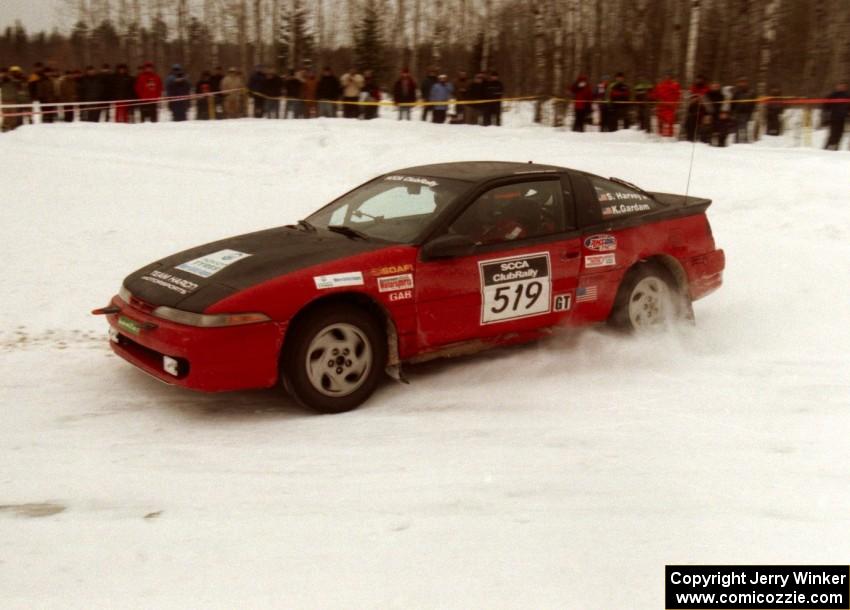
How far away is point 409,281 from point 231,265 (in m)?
1.13

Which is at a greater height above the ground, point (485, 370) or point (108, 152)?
point (108, 152)

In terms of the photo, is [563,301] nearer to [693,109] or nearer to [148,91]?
[693,109]

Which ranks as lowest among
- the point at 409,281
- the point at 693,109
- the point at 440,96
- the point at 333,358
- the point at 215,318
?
the point at 333,358

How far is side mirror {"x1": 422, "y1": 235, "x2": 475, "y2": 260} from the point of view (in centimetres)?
561

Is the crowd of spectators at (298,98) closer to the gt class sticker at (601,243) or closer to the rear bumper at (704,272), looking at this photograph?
the rear bumper at (704,272)

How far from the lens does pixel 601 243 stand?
647cm

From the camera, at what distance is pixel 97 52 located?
187ft

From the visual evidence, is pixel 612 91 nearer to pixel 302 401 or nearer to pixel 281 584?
pixel 302 401

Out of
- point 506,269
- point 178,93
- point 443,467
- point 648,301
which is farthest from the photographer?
point 178,93

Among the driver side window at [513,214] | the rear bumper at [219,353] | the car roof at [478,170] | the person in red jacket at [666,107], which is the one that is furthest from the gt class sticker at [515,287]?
the person in red jacket at [666,107]

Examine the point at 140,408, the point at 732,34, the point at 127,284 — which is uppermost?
the point at 732,34

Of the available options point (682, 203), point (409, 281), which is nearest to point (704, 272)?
point (682, 203)

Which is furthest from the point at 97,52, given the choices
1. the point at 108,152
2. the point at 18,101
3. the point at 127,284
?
the point at 127,284

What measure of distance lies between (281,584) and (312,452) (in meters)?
1.45
